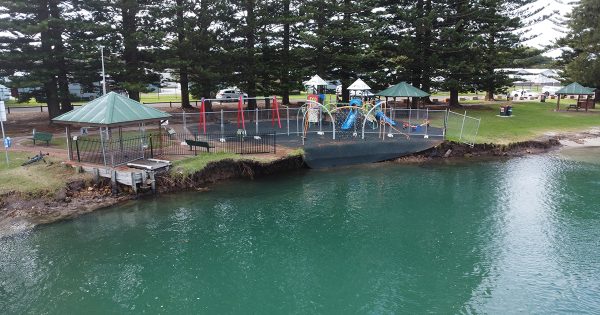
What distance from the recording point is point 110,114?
17.6m

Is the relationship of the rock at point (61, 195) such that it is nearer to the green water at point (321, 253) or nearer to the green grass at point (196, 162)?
the green water at point (321, 253)

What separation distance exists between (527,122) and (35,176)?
33447 mm

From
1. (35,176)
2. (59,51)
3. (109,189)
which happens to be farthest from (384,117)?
(59,51)

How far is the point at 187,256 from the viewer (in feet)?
44.1

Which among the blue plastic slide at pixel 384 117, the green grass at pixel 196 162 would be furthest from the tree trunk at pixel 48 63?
the blue plastic slide at pixel 384 117

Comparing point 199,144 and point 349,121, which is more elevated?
point 349,121

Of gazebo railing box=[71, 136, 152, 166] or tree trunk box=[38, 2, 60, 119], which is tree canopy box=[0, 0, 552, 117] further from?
gazebo railing box=[71, 136, 152, 166]

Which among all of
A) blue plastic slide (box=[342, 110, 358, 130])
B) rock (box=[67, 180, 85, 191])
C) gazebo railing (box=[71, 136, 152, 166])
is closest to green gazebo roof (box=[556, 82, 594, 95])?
blue plastic slide (box=[342, 110, 358, 130])

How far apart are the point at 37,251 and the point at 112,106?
6.97 meters

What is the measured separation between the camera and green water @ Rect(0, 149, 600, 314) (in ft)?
36.3

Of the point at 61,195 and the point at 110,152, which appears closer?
the point at 61,195

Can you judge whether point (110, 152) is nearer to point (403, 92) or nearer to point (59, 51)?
point (59, 51)

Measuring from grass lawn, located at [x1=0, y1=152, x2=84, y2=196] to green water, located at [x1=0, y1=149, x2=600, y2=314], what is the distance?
2.41 m

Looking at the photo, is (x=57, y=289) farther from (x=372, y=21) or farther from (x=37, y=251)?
(x=372, y=21)
